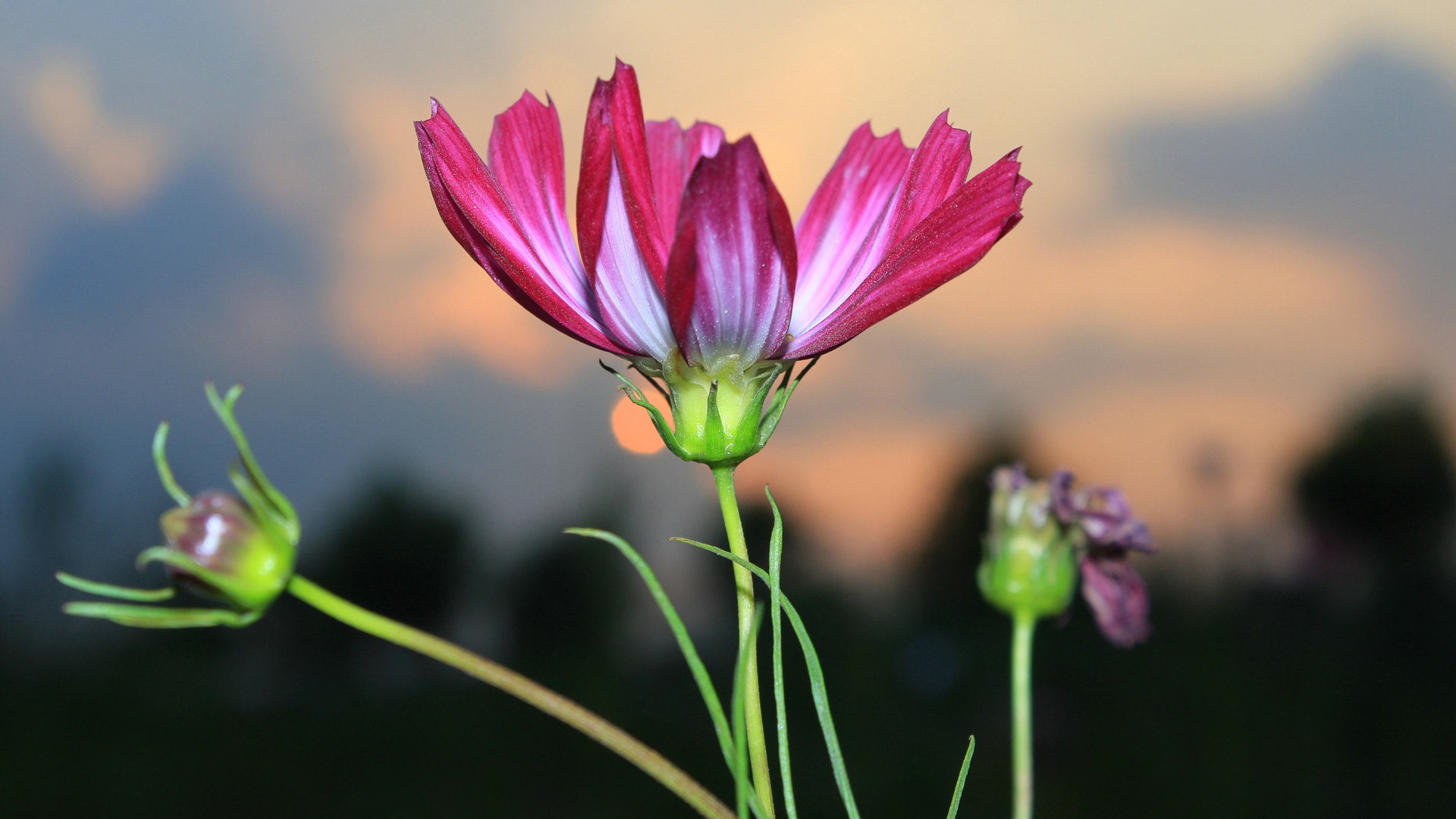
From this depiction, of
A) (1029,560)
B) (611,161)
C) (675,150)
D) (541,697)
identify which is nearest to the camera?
(541,697)

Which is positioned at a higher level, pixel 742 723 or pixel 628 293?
pixel 628 293

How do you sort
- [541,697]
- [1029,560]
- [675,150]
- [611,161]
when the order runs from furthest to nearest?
1. [1029,560]
2. [675,150]
3. [611,161]
4. [541,697]

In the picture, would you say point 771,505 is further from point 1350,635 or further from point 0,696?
point 1350,635

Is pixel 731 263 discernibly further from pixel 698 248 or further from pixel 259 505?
pixel 259 505

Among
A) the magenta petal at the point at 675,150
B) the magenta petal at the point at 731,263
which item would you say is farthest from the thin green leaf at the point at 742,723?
the magenta petal at the point at 675,150

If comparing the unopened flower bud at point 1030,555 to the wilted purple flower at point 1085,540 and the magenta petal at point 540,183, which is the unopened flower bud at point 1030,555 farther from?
the magenta petal at point 540,183

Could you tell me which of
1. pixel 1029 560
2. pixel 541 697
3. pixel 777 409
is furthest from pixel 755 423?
pixel 1029 560

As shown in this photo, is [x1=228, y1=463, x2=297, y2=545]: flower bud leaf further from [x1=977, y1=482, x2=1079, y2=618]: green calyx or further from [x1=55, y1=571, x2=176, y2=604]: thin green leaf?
[x1=977, y1=482, x2=1079, y2=618]: green calyx
